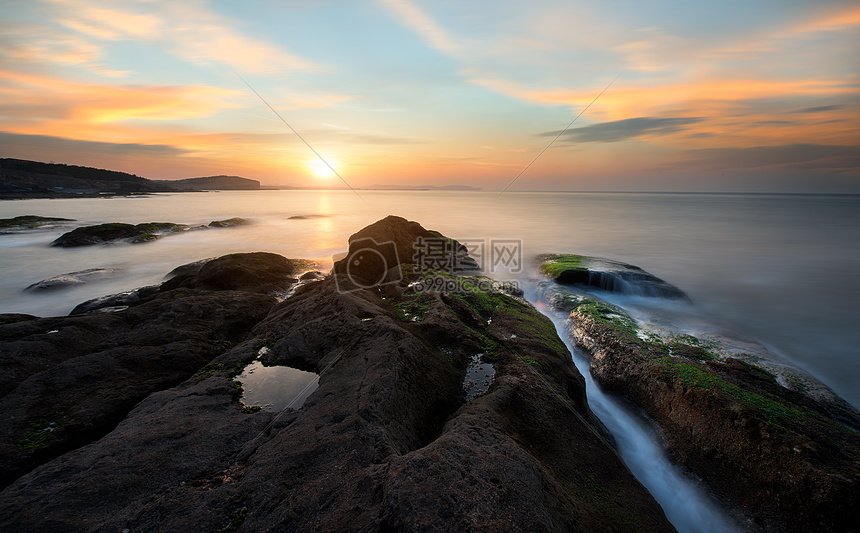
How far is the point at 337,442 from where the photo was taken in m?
4.41

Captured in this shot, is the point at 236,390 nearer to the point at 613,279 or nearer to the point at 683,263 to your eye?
the point at 613,279

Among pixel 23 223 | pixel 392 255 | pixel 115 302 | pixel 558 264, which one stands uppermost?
pixel 23 223

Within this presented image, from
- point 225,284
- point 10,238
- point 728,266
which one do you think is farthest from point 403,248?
point 10,238

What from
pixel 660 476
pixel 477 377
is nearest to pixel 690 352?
pixel 660 476

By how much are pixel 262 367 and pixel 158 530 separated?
11.8ft

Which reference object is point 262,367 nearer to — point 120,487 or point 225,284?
point 120,487

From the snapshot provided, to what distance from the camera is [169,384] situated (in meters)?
6.78

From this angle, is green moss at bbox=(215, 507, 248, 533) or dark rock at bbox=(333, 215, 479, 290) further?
dark rock at bbox=(333, 215, 479, 290)

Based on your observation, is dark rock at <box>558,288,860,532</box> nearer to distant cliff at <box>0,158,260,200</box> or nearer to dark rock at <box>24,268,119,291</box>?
dark rock at <box>24,268,119,291</box>

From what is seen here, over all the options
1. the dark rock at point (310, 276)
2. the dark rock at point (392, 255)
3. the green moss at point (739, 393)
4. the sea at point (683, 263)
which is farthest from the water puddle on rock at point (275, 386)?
the dark rock at point (310, 276)

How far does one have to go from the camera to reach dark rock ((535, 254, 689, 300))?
17109mm

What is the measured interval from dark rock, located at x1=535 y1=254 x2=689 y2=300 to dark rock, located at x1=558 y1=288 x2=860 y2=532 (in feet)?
24.8

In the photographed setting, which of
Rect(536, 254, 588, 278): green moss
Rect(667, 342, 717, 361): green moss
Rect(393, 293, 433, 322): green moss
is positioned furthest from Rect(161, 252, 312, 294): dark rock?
Rect(667, 342, 717, 361): green moss

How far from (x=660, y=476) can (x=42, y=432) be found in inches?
424
